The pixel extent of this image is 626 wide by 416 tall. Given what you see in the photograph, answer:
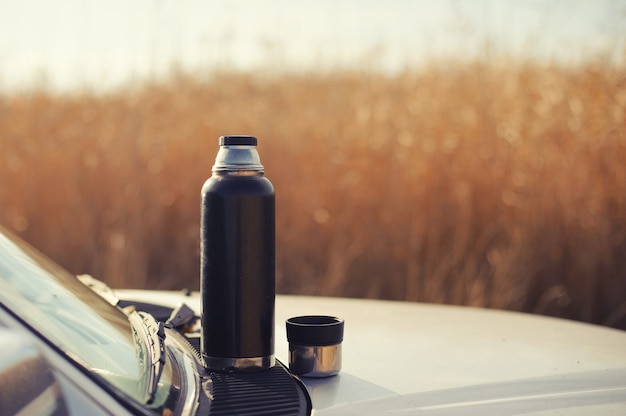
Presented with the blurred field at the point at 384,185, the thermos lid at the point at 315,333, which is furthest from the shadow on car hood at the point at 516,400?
the blurred field at the point at 384,185

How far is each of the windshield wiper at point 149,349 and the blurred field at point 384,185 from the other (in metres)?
2.76

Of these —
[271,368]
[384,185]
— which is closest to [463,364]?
[271,368]

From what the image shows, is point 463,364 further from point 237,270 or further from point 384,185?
point 384,185

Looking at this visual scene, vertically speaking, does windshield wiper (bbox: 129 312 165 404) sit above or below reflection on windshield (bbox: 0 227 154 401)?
below

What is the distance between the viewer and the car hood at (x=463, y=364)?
3.18 ft

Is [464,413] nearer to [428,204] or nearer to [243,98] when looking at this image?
[428,204]

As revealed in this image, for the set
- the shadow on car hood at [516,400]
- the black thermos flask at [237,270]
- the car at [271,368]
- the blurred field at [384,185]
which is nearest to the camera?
the car at [271,368]

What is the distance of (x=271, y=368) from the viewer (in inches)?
44.0

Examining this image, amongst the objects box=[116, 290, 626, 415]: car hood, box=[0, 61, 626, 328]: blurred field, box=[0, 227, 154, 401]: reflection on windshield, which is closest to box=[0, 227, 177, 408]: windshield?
box=[0, 227, 154, 401]: reflection on windshield

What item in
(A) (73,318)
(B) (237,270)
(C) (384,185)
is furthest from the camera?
(C) (384,185)

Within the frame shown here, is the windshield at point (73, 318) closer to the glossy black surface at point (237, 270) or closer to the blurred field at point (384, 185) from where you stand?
the glossy black surface at point (237, 270)

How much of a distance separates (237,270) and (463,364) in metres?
0.39

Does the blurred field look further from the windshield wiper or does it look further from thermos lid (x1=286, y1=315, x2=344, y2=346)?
the windshield wiper

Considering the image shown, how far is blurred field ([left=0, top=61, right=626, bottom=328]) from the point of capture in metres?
3.77
